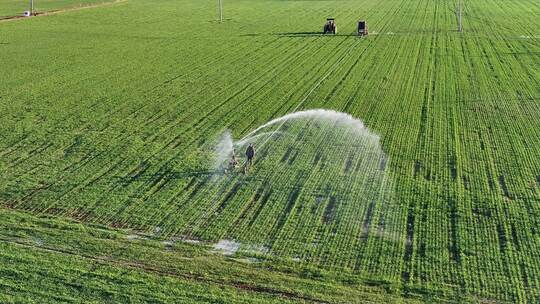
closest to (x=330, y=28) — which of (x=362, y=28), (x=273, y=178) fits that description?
(x=362, y=28)

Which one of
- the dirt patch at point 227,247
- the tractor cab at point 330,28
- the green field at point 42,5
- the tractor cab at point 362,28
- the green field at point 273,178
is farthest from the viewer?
the green field at point 42,5

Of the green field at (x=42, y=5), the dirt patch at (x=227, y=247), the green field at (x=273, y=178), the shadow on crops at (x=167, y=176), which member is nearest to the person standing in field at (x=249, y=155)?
the green field at (x=273, y=178)

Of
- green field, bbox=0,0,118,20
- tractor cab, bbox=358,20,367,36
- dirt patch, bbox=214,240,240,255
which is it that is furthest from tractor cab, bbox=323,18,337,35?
dirt patch, bbox=214,240,240,255

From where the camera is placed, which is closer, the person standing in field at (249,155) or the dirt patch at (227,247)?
the dirt patch at (227,247)

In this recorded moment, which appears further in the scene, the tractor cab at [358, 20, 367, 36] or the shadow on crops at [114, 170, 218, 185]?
the tractor cab at [358, 20, 367, 36]

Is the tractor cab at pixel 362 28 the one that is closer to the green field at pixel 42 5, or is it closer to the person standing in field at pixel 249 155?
the person standing in field at pixel 249 155

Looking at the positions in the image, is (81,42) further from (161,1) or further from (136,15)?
(161,1)

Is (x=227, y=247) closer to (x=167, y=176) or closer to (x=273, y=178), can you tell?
(x=273, y=178)

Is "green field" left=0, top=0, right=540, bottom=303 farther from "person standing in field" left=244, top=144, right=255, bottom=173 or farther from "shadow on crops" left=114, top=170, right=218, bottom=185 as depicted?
"person standing in field" left=244, top=144, right=255, bottom=173
